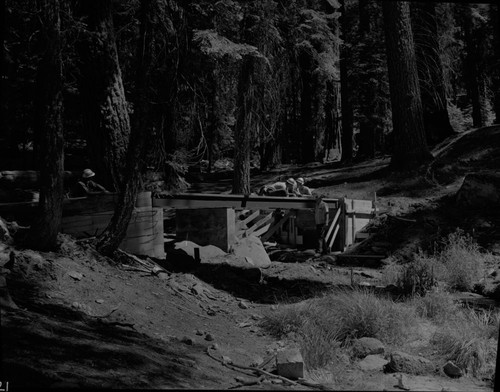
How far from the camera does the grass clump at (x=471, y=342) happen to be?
6.43m

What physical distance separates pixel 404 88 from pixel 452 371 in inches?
472

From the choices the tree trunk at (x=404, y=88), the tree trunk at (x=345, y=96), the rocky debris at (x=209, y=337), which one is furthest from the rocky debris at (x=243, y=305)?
the tree trunk at (x=345, y=96)

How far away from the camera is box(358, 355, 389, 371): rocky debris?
6.30 meters

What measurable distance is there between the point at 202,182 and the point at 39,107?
18.3 metres

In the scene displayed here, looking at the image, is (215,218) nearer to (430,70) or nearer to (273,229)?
(273,229)

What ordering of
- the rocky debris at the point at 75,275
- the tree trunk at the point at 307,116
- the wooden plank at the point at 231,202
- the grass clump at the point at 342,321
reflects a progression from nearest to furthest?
1. the rocky debris at the point at 75,275
2. the grass clump at the point at 342,321
3. the wooden plank at the point at 231,202
4. the tree trunk at the point at 307,116

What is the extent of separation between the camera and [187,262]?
10555 mm

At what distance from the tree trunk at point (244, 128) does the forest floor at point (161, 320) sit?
13.9 feet

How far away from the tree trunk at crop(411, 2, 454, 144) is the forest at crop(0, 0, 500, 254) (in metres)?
0.07

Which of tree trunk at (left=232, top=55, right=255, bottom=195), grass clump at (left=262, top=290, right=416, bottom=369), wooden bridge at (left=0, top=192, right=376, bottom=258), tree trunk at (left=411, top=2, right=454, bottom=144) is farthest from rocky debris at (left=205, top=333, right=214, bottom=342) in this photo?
tree trunk at (left=411, top=2, right=454, bottom=144)

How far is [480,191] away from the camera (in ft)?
46.6

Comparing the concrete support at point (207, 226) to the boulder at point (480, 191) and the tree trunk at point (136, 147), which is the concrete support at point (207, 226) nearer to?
the tree trunk at point (136, 147)

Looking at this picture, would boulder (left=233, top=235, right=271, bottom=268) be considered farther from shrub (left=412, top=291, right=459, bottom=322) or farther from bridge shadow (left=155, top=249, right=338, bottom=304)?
shrub (left=412, top=291, right=459, bottom=322)

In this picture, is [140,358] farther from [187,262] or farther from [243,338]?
[187,262]
